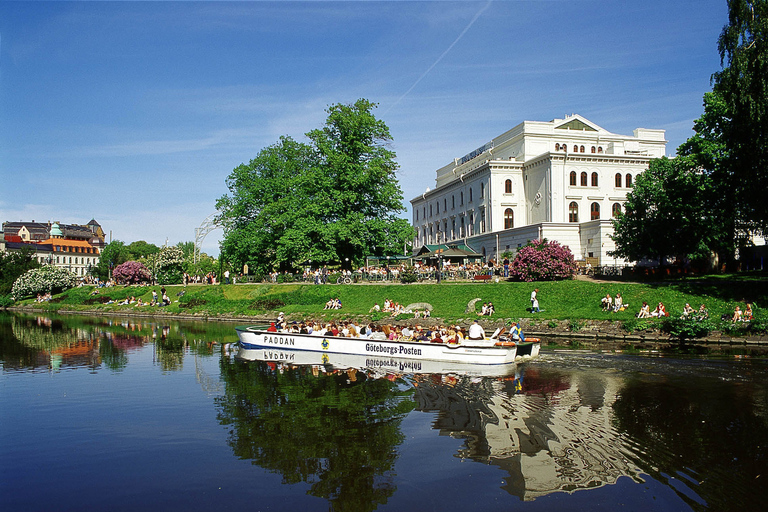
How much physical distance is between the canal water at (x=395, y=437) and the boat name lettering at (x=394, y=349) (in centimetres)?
95

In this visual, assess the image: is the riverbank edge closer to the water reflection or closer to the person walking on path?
the person walking on path

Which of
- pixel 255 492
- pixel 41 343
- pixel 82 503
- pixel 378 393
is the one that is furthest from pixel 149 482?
pixel 41 343

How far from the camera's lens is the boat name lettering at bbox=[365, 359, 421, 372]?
926 inches

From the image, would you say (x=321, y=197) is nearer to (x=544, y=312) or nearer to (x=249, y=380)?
(x=544, y=312)

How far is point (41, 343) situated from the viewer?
111 feet

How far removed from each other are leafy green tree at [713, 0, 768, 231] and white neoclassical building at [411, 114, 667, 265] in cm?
2390

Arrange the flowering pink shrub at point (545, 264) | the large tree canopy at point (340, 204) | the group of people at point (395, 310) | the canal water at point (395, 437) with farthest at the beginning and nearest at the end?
1. the large tree canopy at point (340, 204)
2. the flowering pink shrub at point (545, 264)
3. the group of people at point (395, 310)
4. the canal water at point (395, 437)

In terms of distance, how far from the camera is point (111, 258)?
12375cm

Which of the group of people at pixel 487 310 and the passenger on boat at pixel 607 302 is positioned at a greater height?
the passenger on boat at pixel 607 302

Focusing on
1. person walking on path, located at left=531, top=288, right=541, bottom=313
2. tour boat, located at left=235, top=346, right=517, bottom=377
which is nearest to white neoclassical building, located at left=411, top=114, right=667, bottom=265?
person walking on path, located at left=531, top=288, right=541, bottom=313

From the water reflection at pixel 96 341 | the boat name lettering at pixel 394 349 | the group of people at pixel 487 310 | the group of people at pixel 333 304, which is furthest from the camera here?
the group of people at pixel 333 304

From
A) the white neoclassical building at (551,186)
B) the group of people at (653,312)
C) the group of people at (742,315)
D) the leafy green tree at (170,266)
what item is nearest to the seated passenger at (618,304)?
the group of people at (653,312)

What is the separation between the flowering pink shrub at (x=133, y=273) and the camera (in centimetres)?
6656

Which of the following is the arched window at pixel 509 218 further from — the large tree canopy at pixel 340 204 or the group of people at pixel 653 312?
the group of people at pixel 653 312
